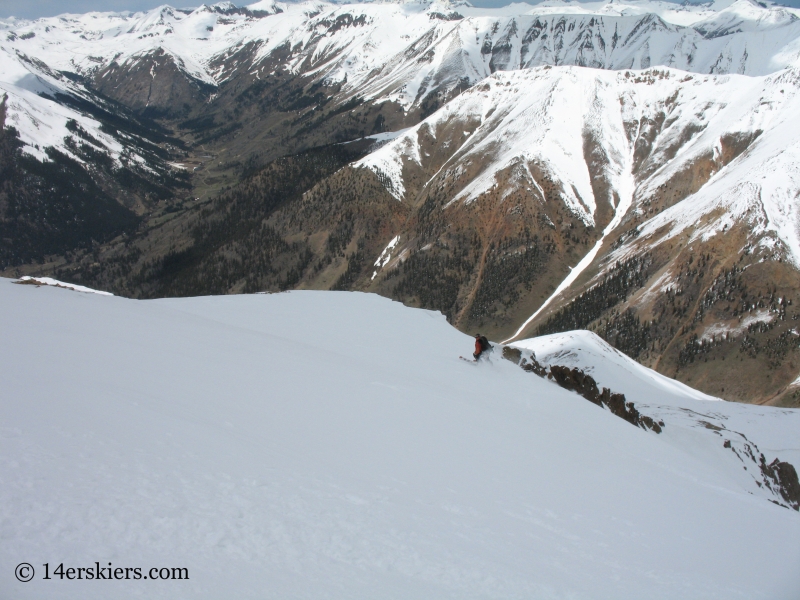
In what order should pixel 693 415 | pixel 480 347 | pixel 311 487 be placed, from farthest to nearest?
1. pixel 693 415
2. pixel 480 347
3. pixel 311 487

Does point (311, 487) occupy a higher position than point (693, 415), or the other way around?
point (693, 415)

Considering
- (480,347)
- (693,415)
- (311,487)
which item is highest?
(693,415)

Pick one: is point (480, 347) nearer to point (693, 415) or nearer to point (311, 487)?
point (311, 487)

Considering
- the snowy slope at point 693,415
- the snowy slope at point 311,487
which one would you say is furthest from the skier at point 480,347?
the snowy slope at point 693,415

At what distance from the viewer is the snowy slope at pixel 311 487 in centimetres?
589

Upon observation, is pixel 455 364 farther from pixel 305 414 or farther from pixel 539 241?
pixel 539 241

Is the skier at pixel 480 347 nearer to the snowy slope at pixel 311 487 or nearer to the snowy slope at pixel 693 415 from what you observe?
the snowy slope at pixel 311 487

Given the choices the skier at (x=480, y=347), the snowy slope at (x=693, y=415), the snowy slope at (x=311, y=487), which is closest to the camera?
the snowy slope at (x=311, y=487)

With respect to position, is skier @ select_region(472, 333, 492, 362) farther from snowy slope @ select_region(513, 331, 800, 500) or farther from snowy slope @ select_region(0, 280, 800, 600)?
snowy slope @ select_region(513, 331, 800, 500)

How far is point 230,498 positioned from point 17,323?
374 inches

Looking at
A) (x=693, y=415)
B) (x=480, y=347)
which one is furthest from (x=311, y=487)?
(x=693, y=415)

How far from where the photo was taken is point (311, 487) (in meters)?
7.87

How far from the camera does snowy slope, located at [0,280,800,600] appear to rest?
589 cm

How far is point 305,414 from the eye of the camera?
1109 cm
